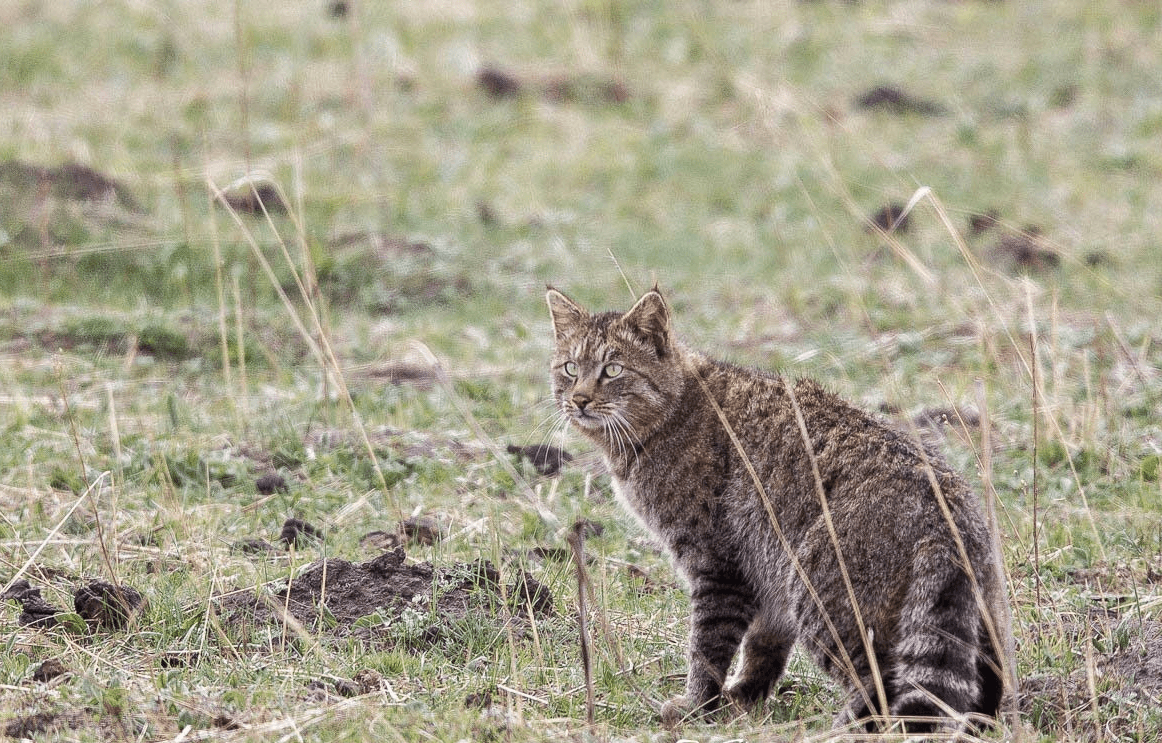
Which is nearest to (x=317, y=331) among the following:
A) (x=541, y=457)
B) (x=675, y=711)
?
(x=541, y=457)

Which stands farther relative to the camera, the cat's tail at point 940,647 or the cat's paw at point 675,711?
the cat's paw at point 675,711

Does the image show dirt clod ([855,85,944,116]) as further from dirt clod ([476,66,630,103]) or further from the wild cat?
the wild cat

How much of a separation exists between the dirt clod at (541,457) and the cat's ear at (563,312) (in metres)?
1.06

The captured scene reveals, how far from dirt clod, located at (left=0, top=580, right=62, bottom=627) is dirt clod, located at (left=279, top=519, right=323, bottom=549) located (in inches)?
43.0

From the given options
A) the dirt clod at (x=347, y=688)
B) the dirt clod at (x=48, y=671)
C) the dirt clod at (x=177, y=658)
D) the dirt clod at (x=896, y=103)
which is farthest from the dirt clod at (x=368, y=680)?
the dirt clod at (x=896, y=103)

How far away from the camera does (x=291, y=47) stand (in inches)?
551

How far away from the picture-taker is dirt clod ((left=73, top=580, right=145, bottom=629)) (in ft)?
15.4

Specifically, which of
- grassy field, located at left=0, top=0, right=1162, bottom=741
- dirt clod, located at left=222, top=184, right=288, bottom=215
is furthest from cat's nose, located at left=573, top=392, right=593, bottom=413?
dirt clod, located at left=222, top=184, right=288, bottom=215

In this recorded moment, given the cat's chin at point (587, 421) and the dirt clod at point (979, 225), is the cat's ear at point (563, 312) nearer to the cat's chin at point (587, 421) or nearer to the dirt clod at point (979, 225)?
the cat's chin at point (587, 421)

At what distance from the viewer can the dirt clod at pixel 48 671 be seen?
429 centimetres

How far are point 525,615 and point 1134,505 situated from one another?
2891 mm

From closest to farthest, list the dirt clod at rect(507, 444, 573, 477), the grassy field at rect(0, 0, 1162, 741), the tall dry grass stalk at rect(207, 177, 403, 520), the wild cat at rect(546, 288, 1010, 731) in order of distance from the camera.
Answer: the wild cat at rect(546, 288, 1010, 731), the grassy field at rect(0, 0, 1162, 741), the tall dry grass stalk at rect(207, 177, 403, 520), the dirt clod at rect(507, 444, 573, 477)

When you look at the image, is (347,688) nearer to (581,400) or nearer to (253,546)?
(253,546)

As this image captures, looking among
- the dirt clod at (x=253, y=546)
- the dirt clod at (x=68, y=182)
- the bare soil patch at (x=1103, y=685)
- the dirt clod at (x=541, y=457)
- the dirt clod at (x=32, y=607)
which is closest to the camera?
the bare soil patch at (x=1103, y=685)
